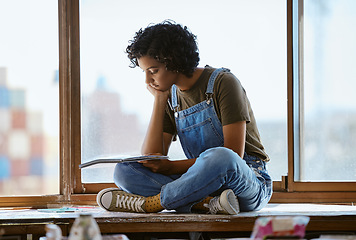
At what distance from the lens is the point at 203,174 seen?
1.76 metres

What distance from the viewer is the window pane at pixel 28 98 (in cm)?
228

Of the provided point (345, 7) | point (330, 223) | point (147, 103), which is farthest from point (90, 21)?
point (330, 223)

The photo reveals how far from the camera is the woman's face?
200cm

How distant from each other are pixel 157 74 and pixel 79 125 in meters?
0.53

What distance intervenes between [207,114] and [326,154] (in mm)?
684

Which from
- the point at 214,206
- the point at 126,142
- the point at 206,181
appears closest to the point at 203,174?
the point at 206,181

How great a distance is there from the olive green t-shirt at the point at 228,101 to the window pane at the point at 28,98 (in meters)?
0.63

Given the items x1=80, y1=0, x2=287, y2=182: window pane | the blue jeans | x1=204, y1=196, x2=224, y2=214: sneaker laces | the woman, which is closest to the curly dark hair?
the woman

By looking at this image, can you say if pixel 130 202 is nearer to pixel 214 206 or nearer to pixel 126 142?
pixel 214 206

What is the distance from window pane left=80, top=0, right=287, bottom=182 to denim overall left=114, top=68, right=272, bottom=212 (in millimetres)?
323

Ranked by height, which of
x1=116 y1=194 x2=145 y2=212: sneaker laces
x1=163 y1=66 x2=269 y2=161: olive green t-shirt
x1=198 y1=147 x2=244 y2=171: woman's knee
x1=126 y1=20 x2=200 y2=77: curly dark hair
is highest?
x1=126 y1=20 x2=200 y2=77: curly dark hair

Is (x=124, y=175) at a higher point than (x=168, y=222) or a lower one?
higher

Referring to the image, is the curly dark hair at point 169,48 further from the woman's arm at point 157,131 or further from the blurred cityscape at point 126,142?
the blurred cityscape at point 126,142

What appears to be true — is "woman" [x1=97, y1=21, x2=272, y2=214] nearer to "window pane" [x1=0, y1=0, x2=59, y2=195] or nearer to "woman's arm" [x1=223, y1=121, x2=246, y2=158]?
"woman's arm" [x1=223, y1=121, x2=246, y2=158]
